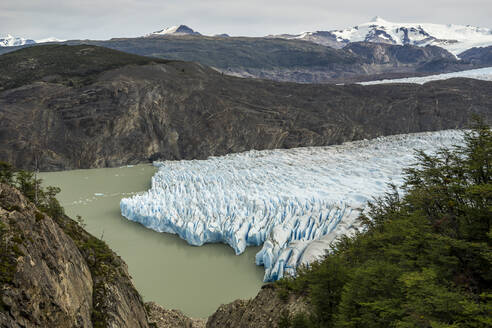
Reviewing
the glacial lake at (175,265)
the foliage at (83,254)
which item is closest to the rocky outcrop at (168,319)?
the glacial lake at (175,265)

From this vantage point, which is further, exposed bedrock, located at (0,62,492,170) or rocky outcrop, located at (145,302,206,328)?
exposed bedrock, located at (0,62,492,170)

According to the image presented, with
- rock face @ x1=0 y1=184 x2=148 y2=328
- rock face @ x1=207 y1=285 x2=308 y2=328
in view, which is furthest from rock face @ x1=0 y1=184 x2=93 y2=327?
rock face @ x1=207 y1=285 x2=308 y2=328

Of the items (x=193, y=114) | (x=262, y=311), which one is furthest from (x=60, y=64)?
(x=262, y=311)

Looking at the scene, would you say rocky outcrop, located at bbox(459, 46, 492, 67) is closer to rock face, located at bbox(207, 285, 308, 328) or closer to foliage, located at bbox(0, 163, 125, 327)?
rock face, located at bbox(207, 285, 308, 328)

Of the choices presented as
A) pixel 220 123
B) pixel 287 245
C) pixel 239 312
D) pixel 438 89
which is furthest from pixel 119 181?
pixel 438 89

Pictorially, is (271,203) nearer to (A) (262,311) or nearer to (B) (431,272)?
(A) (262,311)
